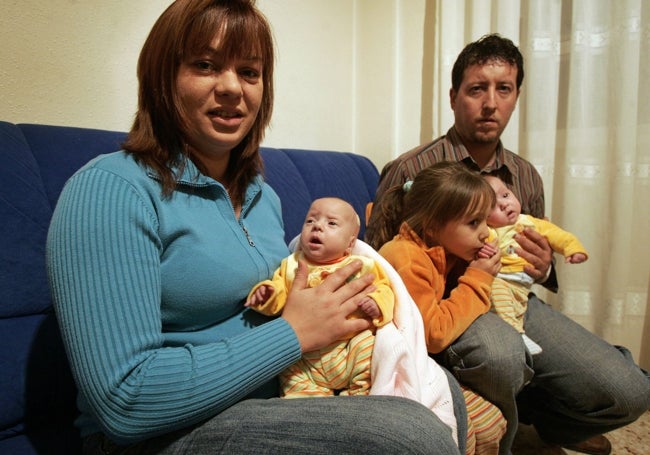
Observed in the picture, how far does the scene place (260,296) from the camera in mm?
868

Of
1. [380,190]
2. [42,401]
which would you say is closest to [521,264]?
[380,190]

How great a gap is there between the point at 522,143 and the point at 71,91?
73.6 inches

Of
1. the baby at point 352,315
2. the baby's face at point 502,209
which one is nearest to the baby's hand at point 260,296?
the baby at point 352,315

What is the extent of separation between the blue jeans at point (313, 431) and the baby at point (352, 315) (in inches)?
9.0

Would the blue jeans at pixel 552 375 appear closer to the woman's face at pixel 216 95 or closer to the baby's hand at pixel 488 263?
the baby's hand at pixel 488 263

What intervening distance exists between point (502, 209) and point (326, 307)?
2.81 feet

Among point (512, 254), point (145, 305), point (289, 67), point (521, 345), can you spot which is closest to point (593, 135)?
point (512, 254)

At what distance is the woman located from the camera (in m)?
0.60

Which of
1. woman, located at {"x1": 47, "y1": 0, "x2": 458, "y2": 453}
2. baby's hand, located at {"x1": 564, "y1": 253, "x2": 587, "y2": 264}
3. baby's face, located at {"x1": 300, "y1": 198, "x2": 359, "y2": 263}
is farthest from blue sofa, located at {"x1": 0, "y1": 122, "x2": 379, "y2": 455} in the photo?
baby's hand, located at {"x1": 564, "y1": 253, "x2": 587, "y2": 264}

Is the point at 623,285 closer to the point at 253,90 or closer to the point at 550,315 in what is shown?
the point at 550,315

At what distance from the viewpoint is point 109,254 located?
623mm

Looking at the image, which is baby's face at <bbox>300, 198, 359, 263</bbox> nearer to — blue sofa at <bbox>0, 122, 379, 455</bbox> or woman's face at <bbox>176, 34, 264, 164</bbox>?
woman's face at <bbox>176, 34, 264, 164</bbox>

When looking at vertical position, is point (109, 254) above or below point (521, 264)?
above

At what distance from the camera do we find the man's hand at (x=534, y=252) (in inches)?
54.5
